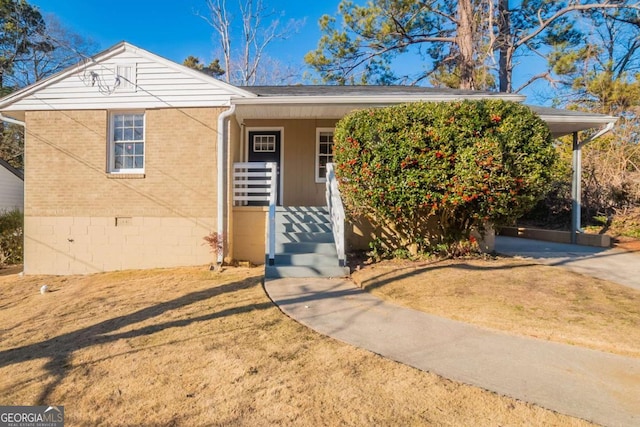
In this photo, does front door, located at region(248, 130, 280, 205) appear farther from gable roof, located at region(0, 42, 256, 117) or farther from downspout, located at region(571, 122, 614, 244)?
downspout, located at region(571, 122, 614, 244)

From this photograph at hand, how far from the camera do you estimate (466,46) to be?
47.2 feet

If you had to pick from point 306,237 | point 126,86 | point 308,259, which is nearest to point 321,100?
point 306,237

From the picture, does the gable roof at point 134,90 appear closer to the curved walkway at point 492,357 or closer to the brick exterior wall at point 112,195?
the brick exterior wall at point 112,195

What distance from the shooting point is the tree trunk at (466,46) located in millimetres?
14144

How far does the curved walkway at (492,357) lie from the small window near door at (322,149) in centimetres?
501

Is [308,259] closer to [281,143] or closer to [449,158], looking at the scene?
[449,158]

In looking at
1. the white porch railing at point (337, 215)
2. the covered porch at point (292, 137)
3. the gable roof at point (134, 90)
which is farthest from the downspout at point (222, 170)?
the white porch railing at point (337, 215)

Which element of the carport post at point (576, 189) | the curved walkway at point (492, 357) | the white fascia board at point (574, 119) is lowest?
the curved walkway at point (492, 357)

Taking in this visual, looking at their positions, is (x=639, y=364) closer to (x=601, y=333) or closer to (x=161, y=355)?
(x=601, y=333)

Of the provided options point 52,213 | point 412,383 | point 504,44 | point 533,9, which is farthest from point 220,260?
point 533,9

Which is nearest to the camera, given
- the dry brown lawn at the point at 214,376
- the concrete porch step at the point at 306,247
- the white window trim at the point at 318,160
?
the dry brown lawn at the point at 214,376

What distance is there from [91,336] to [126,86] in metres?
5.89

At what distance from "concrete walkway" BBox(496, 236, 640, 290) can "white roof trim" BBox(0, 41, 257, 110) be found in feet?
23.7

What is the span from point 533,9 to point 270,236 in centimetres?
1643
